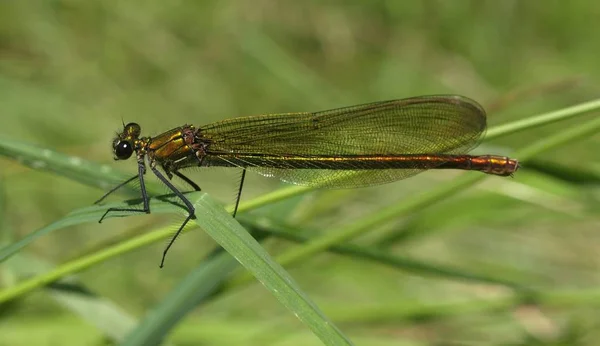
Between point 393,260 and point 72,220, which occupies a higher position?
point 393,260

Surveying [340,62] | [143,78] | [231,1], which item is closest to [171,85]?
[143,78]

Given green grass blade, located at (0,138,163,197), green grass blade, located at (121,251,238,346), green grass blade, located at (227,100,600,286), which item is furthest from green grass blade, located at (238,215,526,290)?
green grass blade, located at (0,138,163,197)

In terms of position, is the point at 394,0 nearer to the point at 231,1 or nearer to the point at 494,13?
the point at 494,13

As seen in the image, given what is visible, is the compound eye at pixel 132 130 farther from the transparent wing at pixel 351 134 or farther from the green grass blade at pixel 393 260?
the green grass blade at pixel 393 260

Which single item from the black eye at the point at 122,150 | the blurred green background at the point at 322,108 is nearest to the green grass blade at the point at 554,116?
the blurred green background at the point at 322,108

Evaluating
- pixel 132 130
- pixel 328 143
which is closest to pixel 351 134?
pixel 328 143

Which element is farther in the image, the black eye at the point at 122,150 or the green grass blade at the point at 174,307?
the black eye at the point at 122,150

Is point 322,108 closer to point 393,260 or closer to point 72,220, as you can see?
point 393,260
